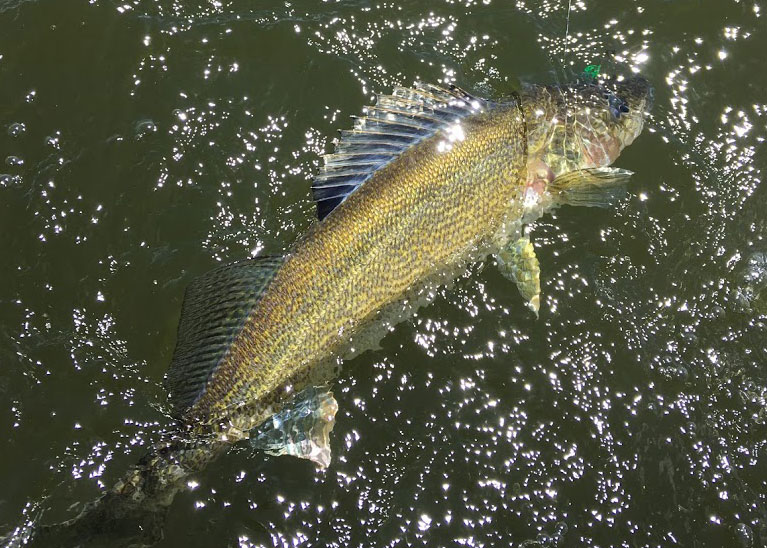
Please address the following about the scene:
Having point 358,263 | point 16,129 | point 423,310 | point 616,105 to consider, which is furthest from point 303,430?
point 616,105

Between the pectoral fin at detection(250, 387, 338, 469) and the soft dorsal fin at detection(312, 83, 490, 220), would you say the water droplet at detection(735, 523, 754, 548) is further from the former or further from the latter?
the soft dorsal fin at detection(312, 83, 490, 220)

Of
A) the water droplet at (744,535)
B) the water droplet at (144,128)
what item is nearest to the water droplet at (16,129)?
the water droplet at (144,128)

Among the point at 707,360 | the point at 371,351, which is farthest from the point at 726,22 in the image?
the point at 371,351

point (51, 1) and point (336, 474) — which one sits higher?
point (51, 1)

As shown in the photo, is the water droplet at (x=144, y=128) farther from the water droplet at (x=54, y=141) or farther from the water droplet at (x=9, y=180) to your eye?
the water droplet at (x=9, y=180)

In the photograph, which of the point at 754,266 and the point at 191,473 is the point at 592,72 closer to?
the point at 754,266

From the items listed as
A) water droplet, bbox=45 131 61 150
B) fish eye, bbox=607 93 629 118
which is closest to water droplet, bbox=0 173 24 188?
water droplet, bbox=45 131 61 150
